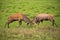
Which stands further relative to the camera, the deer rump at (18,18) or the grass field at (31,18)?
the deer rump at (18,18)

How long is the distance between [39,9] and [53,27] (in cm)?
26

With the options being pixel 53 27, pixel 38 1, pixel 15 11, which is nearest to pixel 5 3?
pixel 15 11

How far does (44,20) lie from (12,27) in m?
0.39

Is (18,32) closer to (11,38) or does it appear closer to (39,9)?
(11,38)

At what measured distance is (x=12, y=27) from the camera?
355 centimetres

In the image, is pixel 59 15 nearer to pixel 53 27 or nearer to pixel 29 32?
pixel 53 27

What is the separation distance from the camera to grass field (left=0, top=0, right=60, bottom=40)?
11.5 feet

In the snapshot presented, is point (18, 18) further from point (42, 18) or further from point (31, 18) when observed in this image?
point (42, 18)

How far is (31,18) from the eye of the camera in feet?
11.9

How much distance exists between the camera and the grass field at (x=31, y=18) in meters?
3.49

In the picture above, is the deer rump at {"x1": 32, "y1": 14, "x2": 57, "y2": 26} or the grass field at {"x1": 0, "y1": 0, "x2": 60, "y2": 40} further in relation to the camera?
the deer rump at {"x1": 32, "y1": 14, "x2": 57, "y2": 26}

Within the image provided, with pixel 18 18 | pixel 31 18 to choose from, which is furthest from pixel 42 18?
pixel 18 18

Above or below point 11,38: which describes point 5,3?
above

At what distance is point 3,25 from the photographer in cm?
356
